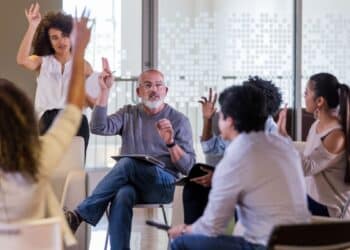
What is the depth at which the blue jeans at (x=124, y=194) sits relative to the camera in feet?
12.7

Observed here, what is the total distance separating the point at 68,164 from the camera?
3.92 metres

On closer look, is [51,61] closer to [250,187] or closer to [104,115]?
[104,115]

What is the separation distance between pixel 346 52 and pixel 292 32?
668mm

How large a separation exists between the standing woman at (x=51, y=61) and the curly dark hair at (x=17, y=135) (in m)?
2.43

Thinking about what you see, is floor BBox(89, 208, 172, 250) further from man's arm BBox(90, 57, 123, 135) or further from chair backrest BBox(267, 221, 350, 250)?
chair backrest BBox(267, 221, 350, 250)

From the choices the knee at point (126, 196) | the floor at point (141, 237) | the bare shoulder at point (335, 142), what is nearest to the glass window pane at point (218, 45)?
the floor at point (141, 237)

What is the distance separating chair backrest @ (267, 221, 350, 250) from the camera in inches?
87.8

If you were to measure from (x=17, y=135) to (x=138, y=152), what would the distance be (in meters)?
2.23

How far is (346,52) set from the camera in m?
7.18

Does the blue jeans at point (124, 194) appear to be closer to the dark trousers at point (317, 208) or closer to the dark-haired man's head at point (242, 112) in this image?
the dark trousers at point (317, 208)

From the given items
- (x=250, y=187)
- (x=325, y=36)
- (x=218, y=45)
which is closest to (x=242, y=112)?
(x=250, y=187)

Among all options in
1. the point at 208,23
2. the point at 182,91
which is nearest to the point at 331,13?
the point at 208,23

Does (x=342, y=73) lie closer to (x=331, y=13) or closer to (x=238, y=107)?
(x=331, y=13)

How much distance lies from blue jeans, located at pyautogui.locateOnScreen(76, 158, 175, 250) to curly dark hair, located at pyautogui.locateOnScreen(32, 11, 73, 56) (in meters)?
1.18
